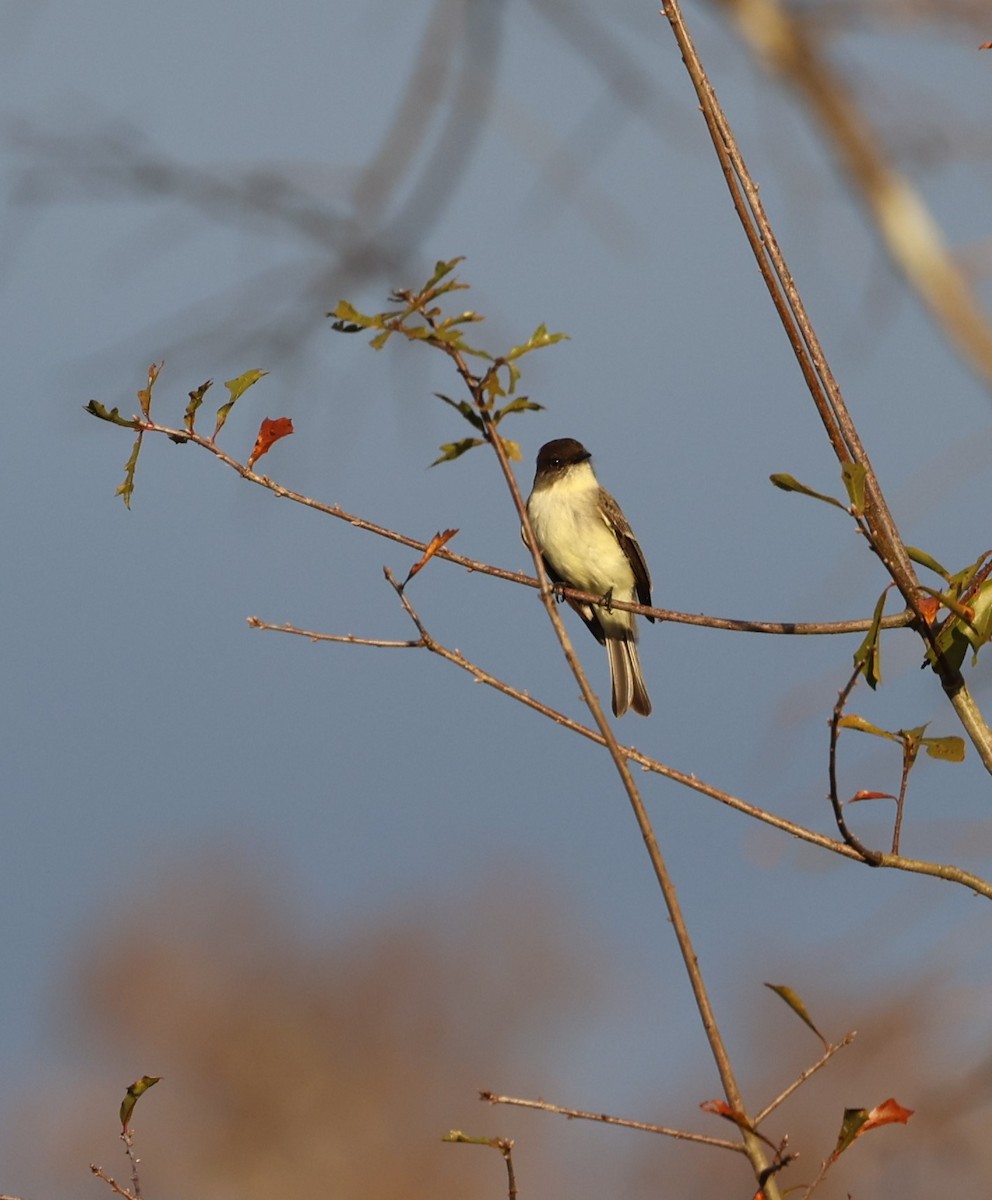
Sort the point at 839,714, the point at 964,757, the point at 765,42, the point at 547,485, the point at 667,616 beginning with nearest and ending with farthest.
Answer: the point at 839,714, the point at 964,757, the point at 667,616, the point at 765,42, the point at 547,485

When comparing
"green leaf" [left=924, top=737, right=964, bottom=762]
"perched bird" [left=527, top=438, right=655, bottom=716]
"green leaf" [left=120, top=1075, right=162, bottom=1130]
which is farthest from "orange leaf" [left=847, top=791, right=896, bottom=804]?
"perched bird" [left=527, top=438, right=655, bottom=716]

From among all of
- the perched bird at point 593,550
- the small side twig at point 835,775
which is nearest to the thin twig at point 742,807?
the small side twig at point 835,775

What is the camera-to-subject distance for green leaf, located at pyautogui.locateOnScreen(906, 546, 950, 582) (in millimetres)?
2465

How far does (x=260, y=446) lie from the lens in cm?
283

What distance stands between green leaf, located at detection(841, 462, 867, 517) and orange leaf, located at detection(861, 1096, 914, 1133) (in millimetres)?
837

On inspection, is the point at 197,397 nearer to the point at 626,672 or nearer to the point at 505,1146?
the point at 505,1146

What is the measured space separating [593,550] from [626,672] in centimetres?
75

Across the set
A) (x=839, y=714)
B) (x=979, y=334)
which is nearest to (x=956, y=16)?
(x=979, y=334)

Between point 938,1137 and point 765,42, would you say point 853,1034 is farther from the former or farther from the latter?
point 765,42

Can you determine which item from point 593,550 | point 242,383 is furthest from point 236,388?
point 593,550

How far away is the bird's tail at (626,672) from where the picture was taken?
24.2 ft

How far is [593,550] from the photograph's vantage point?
279 inches

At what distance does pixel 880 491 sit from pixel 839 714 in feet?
1.43

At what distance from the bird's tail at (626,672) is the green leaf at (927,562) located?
4898mm
